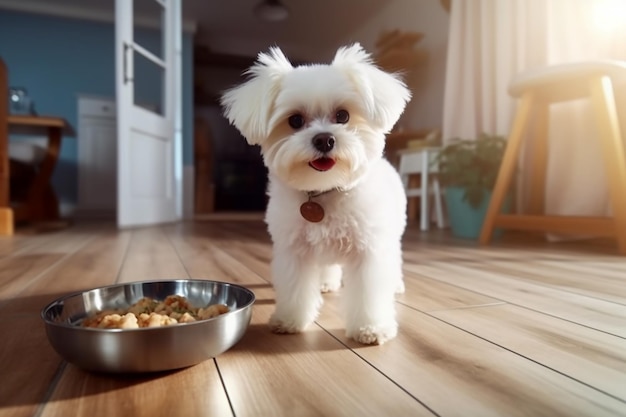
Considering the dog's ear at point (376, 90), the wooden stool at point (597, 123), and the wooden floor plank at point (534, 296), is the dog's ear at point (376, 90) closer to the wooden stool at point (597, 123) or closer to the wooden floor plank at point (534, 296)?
the wooden floor plank at point (534, 296)

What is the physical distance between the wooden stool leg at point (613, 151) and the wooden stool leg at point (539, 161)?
544 mm

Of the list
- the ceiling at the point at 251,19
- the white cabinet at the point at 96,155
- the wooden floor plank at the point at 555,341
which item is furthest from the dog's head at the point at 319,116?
the white cabinet at the point at 96,155

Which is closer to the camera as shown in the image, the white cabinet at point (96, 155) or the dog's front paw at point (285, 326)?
the dog's front paw at point (285, 326)

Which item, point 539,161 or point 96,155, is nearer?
point 539,161

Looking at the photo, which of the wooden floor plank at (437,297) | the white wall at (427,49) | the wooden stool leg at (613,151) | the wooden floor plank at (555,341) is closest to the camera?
the wooden floor plank at (555,341)

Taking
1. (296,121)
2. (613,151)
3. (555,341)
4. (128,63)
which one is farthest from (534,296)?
(128,63)

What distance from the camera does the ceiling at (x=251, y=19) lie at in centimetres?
516

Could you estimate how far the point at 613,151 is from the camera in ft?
6.75

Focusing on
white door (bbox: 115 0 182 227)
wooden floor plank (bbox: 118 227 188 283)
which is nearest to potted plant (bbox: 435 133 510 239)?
wooden floor plank (bbox: 118 227 188 283)

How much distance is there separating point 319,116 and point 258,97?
0.14 m

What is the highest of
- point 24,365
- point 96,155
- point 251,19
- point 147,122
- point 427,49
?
point 251,19

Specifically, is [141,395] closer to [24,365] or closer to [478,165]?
[24,365]

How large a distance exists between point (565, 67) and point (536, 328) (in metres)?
1.51

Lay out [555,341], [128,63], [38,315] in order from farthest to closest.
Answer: [128,63]
[38,315]
[555,341]
